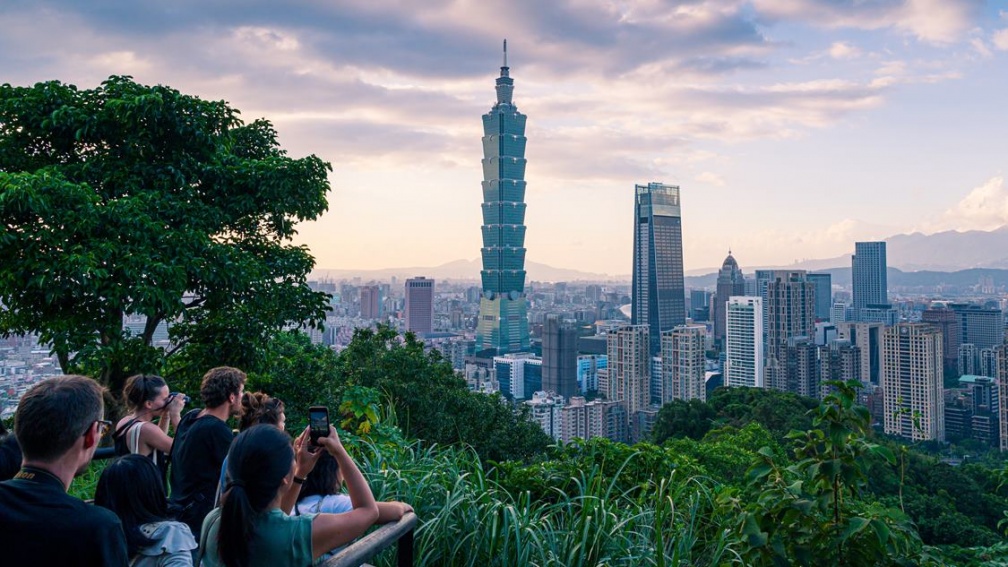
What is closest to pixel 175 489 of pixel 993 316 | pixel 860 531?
pixel 860 531

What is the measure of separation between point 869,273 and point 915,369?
6369cm

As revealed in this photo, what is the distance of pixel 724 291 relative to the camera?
4264 inches

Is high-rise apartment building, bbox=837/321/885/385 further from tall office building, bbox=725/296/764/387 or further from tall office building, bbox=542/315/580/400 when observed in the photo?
tall office building, bbox=542/315/580/400

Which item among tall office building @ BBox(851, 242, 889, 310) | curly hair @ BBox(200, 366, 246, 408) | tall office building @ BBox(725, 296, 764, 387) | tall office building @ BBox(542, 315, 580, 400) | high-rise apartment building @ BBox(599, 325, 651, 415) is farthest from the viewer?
tall office building @ BBox(851, 242, 889, 310)

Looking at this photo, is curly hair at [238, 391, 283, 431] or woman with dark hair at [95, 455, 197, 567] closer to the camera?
woman with dark hair at [95, 455, 197, 567]

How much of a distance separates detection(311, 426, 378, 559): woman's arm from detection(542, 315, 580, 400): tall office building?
7060 centimetres

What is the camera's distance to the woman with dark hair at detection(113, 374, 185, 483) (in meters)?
2.55

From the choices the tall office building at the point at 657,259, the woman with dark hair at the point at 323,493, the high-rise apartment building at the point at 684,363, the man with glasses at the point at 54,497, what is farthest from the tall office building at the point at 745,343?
the man with glasses at the point at 54,497

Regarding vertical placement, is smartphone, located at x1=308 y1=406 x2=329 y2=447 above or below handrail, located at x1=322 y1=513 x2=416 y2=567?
above

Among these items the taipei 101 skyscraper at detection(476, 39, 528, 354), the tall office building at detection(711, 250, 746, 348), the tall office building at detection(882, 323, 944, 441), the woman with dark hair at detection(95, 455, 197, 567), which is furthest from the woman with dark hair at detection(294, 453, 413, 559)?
the taipei 101 skyscraper at detection(476, 39, 528, 354)

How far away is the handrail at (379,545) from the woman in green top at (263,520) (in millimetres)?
92

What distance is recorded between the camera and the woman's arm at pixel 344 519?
5.27 ft

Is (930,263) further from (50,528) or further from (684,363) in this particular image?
(50,528)

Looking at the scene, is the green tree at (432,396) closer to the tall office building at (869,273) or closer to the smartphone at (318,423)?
the smartphone at (318,423)
